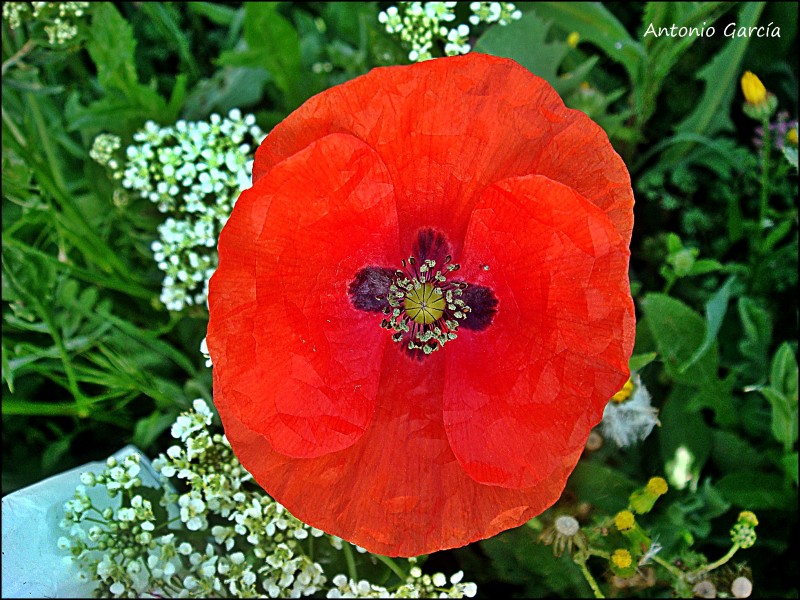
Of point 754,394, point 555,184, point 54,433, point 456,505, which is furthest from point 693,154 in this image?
point 54,433

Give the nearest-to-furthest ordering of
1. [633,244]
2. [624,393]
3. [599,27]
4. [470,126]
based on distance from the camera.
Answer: [470,126]
[624,393]
[599,27]
[633,244]

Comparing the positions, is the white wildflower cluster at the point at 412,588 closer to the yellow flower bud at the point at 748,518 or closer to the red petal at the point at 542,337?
the red petal at the point at 542,337

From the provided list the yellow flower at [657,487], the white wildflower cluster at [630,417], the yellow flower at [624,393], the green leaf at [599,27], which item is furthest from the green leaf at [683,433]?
the green leaf at [599,27]

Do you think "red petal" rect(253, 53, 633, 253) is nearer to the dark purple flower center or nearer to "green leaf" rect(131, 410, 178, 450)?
the dark purple flower center

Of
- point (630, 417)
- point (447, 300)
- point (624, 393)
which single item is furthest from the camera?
point (630, 417)

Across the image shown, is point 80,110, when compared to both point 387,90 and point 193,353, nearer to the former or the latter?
point 193,353

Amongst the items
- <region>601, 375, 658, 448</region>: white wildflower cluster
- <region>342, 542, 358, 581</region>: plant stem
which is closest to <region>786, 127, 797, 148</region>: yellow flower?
<region>601, 375, 658, 448</region>: white wildflower cluster

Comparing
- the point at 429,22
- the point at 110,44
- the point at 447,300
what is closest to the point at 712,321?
the point at 447,300

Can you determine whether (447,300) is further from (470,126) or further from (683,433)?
(683,433)
